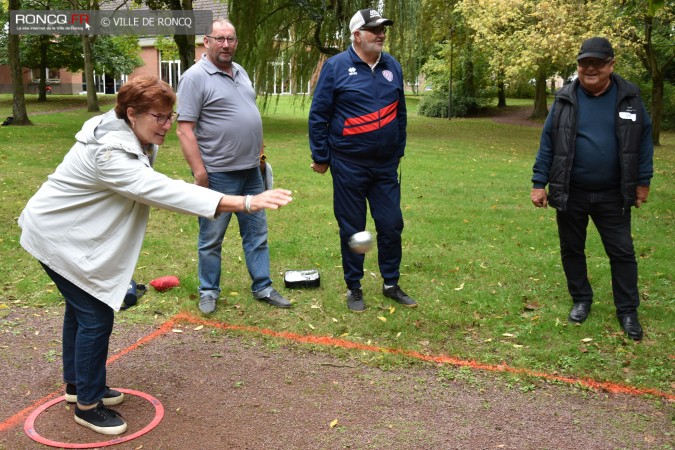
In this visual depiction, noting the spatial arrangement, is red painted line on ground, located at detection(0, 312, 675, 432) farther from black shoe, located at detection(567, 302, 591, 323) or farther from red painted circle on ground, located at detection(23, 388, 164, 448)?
black shoe, located at detection(567, 302, 591, 323)

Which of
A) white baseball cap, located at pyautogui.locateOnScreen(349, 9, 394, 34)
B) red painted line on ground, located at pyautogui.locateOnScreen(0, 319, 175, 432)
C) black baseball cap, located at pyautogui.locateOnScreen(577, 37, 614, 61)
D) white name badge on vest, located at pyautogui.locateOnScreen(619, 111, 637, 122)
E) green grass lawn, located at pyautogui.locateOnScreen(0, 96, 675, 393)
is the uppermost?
white baseball cap, located at pyautogui.locateOnScreen(349, 9, 394, 34)

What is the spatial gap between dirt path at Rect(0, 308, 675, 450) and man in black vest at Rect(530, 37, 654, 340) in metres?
Result: 1.39

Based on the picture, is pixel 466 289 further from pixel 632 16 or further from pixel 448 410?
pixel 632 16

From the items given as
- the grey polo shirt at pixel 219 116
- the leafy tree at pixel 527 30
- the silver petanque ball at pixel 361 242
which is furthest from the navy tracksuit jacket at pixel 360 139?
the leafy tree at pixel 527 30

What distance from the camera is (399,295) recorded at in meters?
6.25

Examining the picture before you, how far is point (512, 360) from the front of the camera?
16.5ft

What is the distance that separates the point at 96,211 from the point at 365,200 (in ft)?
9.10

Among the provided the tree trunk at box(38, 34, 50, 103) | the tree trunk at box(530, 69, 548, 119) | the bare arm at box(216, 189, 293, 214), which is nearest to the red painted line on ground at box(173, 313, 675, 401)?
the bare arm at box(216, 189, 293, 214)

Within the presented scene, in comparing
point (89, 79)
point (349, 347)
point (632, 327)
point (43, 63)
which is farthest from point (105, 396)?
point (43, 63)

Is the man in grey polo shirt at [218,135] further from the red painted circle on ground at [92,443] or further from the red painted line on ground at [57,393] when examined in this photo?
the red painted circle on ground at [92,443]

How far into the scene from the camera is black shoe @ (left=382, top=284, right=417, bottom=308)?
20.2 feet

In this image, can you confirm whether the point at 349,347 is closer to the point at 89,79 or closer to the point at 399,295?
the point at 399,295

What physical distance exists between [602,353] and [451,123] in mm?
28491

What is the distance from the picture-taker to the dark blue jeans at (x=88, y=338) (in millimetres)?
3760
